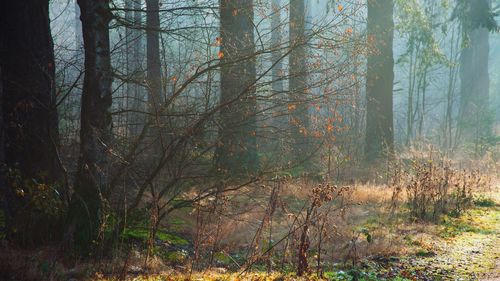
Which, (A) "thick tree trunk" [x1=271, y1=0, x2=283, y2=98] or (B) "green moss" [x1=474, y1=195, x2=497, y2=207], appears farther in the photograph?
(B) "green moss" [x1=474, y1=195, x2=497, y2=207]

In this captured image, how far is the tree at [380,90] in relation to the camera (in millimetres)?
14672

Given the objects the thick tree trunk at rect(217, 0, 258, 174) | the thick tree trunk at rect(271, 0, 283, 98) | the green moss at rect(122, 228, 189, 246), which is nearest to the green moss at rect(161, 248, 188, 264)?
the green moss at rect(122, 228, 189, 246)

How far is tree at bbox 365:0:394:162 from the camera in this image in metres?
14.7

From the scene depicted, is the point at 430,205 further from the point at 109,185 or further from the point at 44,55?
the point at 44,55

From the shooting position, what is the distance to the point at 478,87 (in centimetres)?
2909

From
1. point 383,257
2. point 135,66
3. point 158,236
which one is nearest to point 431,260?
point 383,257

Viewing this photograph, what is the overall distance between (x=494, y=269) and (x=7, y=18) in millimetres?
6139

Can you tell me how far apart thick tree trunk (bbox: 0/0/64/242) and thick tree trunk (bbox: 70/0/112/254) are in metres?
0.58

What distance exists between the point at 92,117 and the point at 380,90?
1100 centimetres

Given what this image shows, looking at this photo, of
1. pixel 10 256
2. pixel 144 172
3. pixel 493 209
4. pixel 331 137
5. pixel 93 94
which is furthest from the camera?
pixel 493 209

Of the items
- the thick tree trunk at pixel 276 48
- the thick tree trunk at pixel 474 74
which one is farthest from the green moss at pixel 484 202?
the thick tree trunk at pixel 474 74

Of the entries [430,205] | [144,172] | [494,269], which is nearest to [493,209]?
[430,205]

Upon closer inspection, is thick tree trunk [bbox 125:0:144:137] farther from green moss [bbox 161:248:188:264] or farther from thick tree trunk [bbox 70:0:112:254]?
green moss [bbox 161:248:188:264]

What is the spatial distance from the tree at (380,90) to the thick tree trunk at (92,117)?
33.2ft
